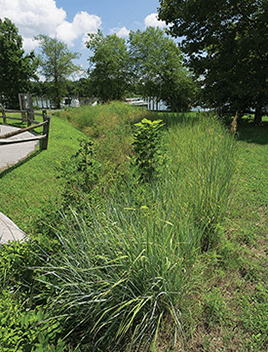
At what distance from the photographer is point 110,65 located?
117 feet

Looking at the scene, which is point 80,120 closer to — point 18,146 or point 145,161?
point 18,146

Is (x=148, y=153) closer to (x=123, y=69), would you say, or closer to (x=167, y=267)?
(x=167, y=267)

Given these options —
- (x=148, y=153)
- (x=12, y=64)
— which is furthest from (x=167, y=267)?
(x=12, y=64)

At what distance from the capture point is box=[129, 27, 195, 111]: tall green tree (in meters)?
32.3

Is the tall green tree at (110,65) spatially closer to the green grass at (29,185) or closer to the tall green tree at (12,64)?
the tall green tree at (12,64)

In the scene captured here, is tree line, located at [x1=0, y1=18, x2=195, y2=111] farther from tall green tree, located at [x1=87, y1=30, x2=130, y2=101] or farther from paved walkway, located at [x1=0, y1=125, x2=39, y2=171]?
paved walkway, located at [x1=0, y1=125, x2=39, y2=171]

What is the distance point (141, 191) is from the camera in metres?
3.46

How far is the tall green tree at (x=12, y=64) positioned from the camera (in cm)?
2706

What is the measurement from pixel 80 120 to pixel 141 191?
39.6 feet

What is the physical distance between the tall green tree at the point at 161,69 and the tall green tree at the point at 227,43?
65.3ft

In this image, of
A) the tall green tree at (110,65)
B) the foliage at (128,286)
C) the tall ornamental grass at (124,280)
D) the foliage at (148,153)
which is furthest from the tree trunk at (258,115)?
the tall green tree at (110,65)

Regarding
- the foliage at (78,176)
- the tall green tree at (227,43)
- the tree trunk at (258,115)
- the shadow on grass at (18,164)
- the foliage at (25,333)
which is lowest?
the foliage at (25,333)

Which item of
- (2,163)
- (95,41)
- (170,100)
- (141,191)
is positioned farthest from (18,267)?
(95,41)

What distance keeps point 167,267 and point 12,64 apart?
106 ft
